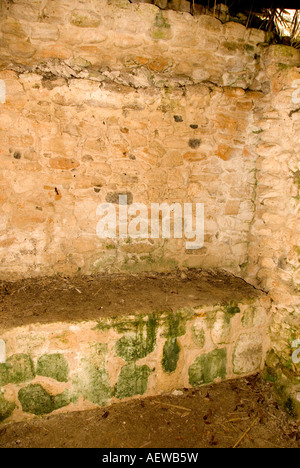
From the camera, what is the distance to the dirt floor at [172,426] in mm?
1949

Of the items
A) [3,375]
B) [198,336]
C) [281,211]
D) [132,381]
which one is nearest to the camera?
[3,375]

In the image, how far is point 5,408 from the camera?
1974 millimetres

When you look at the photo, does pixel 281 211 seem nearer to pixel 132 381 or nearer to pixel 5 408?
pixel 132 381

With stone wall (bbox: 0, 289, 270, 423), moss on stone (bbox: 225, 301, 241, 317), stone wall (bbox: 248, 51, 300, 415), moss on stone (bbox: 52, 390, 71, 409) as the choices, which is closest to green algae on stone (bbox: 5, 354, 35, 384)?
stone wall (bbox: 0, 289, 270, 423)

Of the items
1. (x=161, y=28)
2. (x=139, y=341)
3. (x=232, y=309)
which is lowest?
(x=139, y=341)

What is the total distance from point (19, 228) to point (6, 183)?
A: 37cm

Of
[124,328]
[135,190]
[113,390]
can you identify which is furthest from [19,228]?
[113,390]

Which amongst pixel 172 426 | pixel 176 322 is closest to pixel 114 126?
pixel 176 322

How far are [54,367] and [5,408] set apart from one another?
38 centimetres

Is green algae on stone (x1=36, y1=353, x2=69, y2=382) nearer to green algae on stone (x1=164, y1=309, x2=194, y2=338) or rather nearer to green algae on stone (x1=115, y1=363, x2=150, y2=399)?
green algae on stone (x1=115, y1=363, x2=150, y2=399)

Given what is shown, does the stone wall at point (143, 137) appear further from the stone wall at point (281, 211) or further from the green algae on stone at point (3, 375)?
the green algae on stone at point (3, 375)

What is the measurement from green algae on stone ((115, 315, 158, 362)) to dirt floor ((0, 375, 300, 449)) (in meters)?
0.38

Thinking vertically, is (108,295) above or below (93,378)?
above

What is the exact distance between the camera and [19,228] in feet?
8.23
